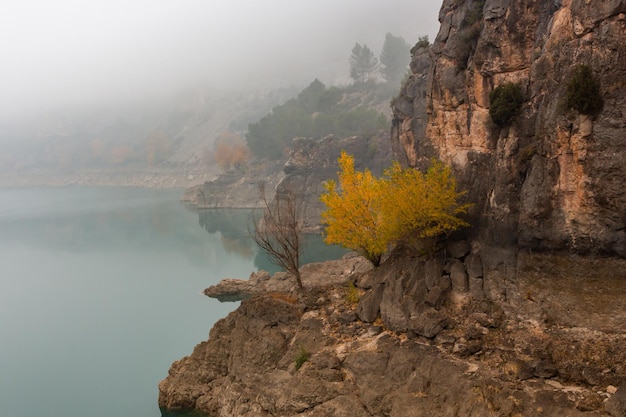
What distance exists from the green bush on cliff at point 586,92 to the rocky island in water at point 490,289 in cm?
21

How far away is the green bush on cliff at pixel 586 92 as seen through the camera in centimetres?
1798

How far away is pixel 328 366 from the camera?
22672 millimetres

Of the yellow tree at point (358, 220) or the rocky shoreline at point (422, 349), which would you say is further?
the yellow tree at point (358, 220)

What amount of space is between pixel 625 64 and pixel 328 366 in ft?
60.4

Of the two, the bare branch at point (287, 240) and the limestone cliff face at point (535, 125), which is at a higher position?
the limestone cliff face at point (535, 125)

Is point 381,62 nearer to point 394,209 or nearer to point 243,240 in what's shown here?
point 243,240

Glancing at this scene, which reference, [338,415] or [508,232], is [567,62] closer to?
[508,232]

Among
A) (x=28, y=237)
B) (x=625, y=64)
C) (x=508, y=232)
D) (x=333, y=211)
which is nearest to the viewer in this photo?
(x=625, y=64)

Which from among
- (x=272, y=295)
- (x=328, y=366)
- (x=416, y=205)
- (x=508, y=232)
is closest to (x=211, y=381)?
(x=272, y=295)

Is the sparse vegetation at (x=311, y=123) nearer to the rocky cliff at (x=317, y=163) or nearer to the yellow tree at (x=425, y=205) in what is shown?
the rocky cliff at (x=317, y=163)

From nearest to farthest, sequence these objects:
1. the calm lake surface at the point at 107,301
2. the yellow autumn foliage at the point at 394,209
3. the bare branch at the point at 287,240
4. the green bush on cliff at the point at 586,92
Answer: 1. the green bush on cliff at the point at 586,92
2. the yellow autumn foliage at the point at 394,209
3. the bare branch at the point at 287,240
4. the calm lake surface at the point at 107,301

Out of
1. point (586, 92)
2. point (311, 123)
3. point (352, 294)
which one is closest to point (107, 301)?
point (352, 294)

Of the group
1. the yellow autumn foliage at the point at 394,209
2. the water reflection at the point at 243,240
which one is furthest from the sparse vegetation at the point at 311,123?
the yellow autumn foliage at the point at 394,209

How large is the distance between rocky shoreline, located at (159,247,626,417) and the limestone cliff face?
1959 millimetres
